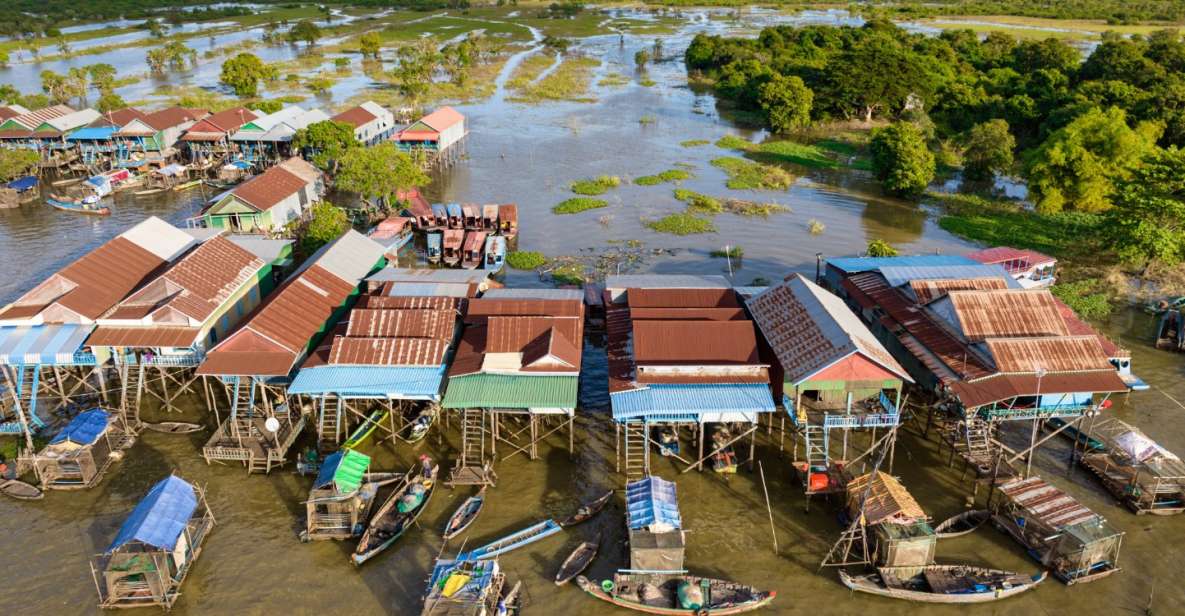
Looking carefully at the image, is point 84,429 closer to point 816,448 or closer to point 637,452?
point 637,452

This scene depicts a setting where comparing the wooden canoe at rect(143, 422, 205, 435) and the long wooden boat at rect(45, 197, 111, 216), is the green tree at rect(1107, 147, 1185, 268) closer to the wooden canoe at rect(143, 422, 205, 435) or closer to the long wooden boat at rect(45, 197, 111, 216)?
the wooden canoe at rect(143, 422, 205, 435)

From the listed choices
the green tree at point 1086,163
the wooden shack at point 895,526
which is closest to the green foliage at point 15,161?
the wooden shack at point 895,526

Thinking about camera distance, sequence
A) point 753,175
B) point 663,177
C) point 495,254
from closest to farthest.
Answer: point 495,254
point 663,177
point 753,175

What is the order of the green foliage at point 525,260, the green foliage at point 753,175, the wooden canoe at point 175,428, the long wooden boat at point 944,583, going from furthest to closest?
the green foliage at point 753,175 → the green foliage at point 525,260 → the wooden canoe at point 175,428 → the long wooden boat at point 944,583

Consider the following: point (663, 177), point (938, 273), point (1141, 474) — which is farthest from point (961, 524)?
point (663, 177)

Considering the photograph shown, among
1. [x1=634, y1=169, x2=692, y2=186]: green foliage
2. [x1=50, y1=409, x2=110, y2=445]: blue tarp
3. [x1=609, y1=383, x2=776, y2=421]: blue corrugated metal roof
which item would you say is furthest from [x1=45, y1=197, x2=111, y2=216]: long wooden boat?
[x1=609, y1=383, x2=776, y2=421]: blue corrugated metal roof

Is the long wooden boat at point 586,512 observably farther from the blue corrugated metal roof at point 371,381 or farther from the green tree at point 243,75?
the green tree at point 243,75
